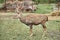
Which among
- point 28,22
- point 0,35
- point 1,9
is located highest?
point 28,22

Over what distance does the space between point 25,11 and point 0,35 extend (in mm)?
10765

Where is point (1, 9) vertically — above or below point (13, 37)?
below

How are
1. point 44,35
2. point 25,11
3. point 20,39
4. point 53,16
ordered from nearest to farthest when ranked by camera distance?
1. point 20,39
2. point 44,35
3. point 53,16
4. point 25,11

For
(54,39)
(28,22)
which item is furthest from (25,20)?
(54,39)

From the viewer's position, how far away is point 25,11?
2111cm

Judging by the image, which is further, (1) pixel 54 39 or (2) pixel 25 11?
(2) pixel 25 11

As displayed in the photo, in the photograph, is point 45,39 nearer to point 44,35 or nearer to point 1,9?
point 44,35

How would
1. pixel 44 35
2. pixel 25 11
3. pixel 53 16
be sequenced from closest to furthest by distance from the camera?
pixel 44 35
pixel 53 16
pixel 25 11

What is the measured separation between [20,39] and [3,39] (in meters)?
0.71

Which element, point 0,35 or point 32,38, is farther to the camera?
point 0,35

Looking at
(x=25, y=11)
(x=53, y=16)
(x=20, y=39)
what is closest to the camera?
(x=20, y=39)

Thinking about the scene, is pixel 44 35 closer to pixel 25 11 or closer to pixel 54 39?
pixel 54 39

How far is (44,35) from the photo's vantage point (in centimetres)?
1018

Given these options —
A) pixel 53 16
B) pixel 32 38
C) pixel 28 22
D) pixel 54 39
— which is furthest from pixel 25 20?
pixel 53 16
